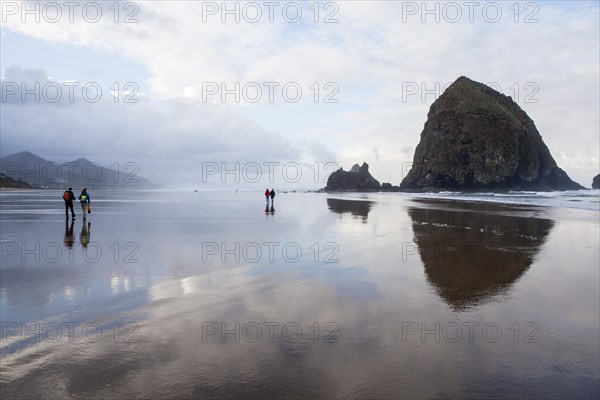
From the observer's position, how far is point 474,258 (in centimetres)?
1032

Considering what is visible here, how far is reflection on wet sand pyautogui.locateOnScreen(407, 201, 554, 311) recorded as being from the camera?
23.2 ft

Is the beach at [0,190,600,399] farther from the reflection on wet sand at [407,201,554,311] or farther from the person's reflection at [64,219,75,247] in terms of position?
the person's reflection at [64,219,75,247]

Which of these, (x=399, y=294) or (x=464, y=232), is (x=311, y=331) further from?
(x=464, y=232)

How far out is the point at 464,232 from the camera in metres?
16.2

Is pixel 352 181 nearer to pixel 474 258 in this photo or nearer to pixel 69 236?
pixel 69 236

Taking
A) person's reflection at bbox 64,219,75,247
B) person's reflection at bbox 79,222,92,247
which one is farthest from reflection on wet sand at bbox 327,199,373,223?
person's reflection at bbox 64,219,75,247

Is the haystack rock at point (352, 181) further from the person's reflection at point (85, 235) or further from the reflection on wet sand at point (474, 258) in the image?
the person's reflection at point (85, 235)

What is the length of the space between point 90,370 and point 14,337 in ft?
5.55

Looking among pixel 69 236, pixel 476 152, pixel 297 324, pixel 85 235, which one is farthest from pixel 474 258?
pixel 476 152

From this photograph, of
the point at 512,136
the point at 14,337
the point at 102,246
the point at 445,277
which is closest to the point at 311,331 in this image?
the point at 14,337

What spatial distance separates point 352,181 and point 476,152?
54094mm

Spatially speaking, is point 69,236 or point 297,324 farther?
point 69,236

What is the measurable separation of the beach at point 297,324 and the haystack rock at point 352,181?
130 meters

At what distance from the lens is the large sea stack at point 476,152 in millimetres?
108375
